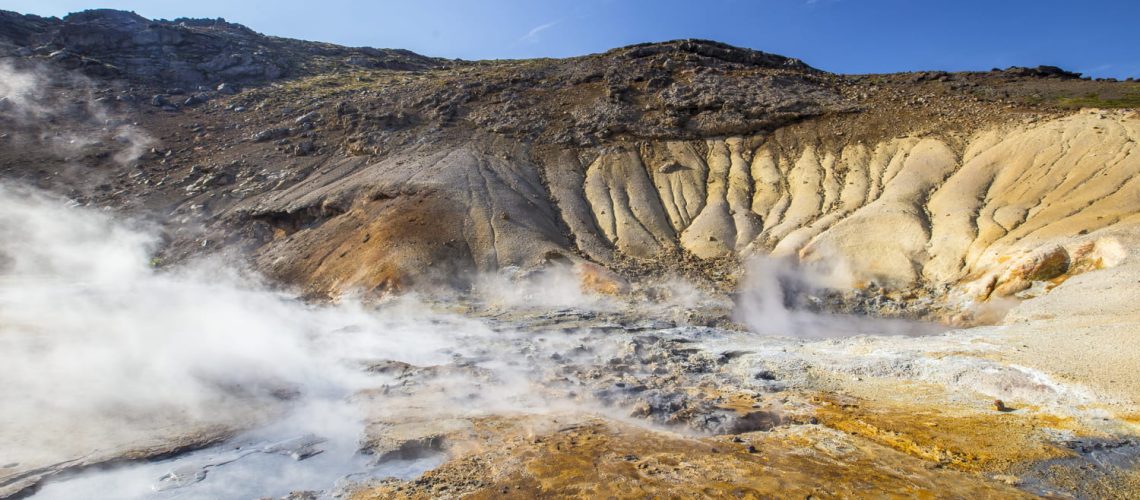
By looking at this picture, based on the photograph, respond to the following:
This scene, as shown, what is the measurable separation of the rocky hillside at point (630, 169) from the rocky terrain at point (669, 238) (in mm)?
141

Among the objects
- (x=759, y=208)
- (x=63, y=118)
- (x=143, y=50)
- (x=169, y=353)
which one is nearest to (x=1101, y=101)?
(x=759, y=208)

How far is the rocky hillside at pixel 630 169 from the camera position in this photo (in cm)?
1836

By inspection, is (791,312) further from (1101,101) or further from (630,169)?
(1101,101)

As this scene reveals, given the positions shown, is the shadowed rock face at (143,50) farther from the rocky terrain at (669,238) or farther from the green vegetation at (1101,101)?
the green vegetation at (1101,101)

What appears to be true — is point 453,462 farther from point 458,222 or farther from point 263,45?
point 263,45

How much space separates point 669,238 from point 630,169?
5249mm

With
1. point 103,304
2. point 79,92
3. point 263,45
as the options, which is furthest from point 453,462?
point 263,45

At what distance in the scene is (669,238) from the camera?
898 inches

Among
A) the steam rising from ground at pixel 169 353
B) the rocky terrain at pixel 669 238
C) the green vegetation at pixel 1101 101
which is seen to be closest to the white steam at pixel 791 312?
the rocky terrain at pixel 669 238

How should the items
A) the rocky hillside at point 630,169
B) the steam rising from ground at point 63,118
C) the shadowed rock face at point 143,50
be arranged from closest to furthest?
the rocky hillside at point 630,169
the steam rising from ground at point 63,118
the shadowed rock face at point 143,50

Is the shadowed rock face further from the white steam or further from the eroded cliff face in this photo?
the white steam

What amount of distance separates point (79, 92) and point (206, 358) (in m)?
34.9

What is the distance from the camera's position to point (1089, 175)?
1877 centimetres

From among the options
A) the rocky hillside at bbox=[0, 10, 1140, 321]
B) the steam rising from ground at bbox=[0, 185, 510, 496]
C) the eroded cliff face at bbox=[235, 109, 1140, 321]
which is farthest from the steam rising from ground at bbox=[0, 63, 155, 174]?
the eroded cliff face at bbox=[235, 109, 1140, 321]
